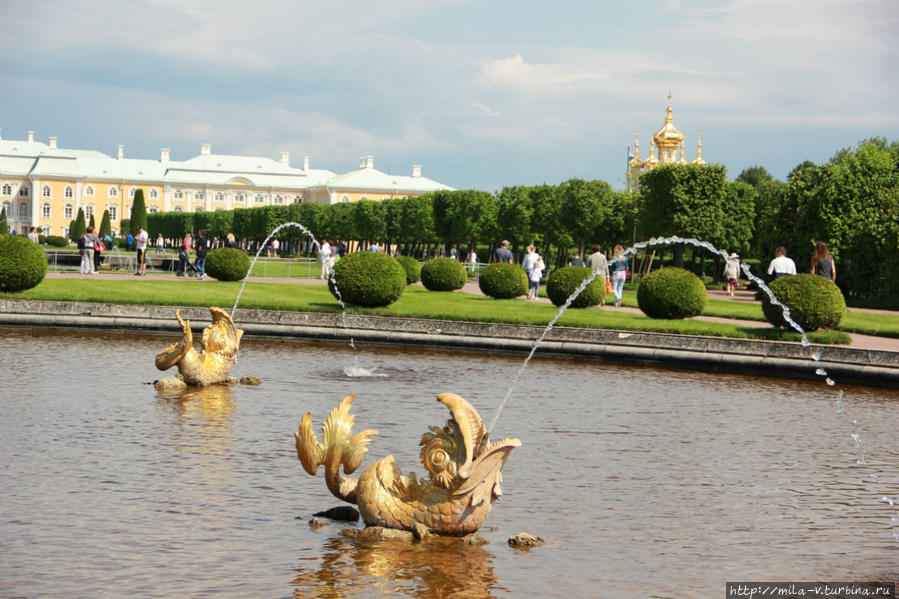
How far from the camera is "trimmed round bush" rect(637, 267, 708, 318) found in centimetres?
1852

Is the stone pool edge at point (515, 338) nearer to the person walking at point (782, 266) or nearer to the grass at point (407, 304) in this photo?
the grass at point (407, 304)

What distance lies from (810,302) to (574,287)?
5870 millimetres

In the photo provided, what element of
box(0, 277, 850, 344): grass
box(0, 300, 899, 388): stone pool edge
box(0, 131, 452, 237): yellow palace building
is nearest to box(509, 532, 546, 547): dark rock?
box(0, 300, 899, 388): stone pool edge

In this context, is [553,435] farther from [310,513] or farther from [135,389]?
[135,389]

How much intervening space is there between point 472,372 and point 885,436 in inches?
205

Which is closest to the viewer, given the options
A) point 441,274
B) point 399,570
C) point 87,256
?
point 399,570

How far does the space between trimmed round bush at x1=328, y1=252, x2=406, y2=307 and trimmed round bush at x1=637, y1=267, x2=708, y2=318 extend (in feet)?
14.9

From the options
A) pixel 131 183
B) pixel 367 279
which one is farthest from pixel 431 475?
pixel 131 183

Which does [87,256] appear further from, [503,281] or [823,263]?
[823,263]

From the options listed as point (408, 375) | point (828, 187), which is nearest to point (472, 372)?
point (408, 375)

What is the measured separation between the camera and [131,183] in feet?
393

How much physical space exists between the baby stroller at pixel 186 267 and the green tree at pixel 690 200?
18348mm

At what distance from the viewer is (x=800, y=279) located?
53.4 feet

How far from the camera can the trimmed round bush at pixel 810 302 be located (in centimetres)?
1606
